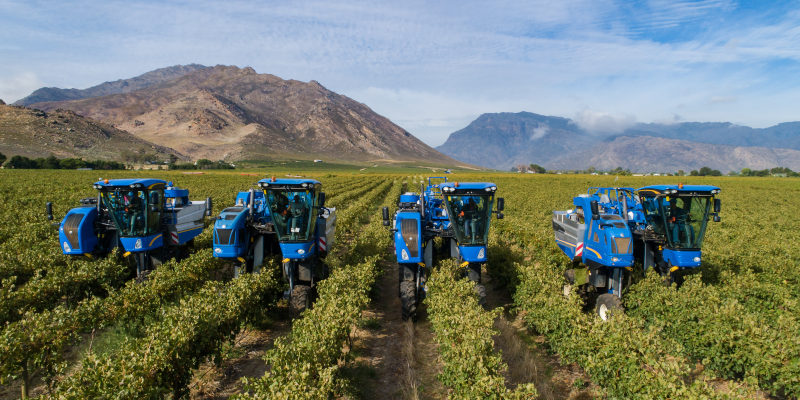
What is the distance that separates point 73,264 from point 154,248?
1.87 m

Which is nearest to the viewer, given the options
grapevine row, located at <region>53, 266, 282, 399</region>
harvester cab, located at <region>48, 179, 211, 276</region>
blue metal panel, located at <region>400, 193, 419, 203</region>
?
grapevine row, located at <region>53, 266, 282, 399</region>

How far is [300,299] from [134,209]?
19.7ft

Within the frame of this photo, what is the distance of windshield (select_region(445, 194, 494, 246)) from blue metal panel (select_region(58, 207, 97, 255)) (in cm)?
1018

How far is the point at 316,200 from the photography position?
10539 mm

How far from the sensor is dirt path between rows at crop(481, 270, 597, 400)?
6977 millimetres

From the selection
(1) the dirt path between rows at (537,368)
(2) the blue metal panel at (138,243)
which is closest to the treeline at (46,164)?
(2) the blue metal panel at (138,243)

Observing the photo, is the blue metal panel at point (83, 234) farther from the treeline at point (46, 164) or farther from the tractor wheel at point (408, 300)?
the treeline at point (46, 164)

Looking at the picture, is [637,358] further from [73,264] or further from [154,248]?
[73,264]

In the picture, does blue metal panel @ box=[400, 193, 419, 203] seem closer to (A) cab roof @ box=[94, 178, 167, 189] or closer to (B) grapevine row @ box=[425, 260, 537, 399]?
(B) grapevine row @ box=[425, 260, 537, 399]

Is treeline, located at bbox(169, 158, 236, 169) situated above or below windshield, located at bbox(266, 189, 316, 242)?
above

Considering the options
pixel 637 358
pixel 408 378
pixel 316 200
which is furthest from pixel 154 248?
pixel 637 358

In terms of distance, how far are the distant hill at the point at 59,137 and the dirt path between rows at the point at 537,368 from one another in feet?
462

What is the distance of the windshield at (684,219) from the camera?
32.3ft

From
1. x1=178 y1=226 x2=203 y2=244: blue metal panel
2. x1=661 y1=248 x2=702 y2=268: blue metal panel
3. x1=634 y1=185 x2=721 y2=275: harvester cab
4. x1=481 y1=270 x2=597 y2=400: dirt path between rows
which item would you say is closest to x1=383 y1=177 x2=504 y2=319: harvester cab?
x1=481 y1=270 x2=597 y2=400: dirt path between rows
